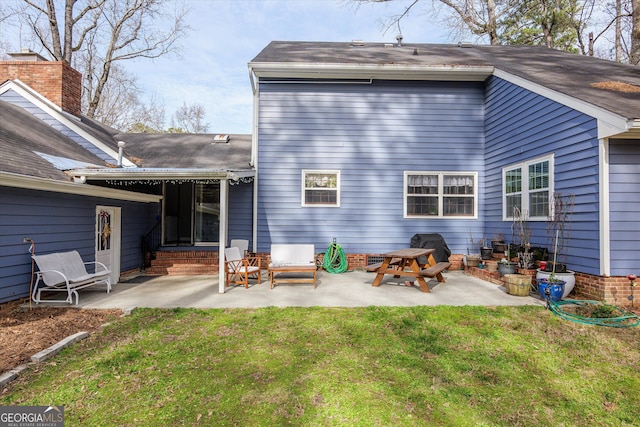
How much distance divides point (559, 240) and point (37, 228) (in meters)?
9.31

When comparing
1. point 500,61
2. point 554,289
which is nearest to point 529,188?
point 554,289

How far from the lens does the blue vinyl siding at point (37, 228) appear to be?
4.70 meters

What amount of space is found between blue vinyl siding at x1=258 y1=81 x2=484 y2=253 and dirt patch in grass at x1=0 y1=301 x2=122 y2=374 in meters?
4.51

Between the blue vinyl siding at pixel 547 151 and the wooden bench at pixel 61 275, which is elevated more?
the blue vinyl siding at pixel 547 151

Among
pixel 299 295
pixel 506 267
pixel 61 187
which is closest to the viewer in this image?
pixel 61 187

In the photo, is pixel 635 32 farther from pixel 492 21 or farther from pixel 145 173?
pixel 145 173

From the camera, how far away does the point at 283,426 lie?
7.25 feet

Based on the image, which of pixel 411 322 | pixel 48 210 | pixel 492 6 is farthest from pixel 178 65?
pixel 411 322

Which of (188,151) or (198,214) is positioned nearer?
(198,214)

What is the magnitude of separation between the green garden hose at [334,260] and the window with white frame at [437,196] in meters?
2.15

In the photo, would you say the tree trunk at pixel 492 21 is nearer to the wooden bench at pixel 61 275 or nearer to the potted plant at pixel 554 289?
the potted plant at pixel 554 289

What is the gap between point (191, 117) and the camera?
27953 millimetres

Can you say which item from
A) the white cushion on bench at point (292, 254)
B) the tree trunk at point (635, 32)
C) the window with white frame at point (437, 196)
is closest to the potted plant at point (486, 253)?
the window with white frame at point (437, 196)

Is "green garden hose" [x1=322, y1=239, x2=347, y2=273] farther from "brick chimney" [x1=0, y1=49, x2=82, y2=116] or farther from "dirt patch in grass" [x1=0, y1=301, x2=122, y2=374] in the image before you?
"brick chimney" [x1=0, y1=49, x2=82, y2=116]
